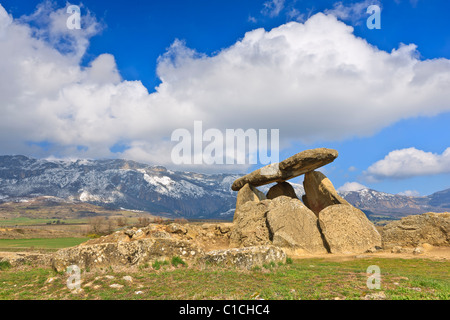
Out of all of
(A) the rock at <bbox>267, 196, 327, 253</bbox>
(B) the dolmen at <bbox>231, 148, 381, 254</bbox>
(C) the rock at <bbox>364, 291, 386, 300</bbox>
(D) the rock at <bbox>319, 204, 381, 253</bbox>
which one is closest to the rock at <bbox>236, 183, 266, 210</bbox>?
(B) the dolmen at <bbox>231, 148, 381, 254</bbox>

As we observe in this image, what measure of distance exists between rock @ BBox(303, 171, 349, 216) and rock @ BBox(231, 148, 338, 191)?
5.42 ft

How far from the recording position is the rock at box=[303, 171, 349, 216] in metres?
38.2

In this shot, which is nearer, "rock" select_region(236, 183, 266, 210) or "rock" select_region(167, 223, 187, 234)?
"rock" select_region(167, 223, 187, 234)

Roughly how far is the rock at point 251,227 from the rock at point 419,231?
36.7 feet

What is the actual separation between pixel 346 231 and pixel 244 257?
58.8 feet

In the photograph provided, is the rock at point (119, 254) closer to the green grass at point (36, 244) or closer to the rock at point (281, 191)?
the rock at point (281, 191)

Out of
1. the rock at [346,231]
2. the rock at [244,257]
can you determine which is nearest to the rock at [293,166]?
the rock at [346,231]

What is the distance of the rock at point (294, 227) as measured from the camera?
28141 millimetres

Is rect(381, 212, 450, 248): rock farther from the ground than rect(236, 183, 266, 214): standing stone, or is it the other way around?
rect(236, 183, 266, 214): standing stone

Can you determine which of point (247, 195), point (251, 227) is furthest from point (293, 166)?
point (251, 227)

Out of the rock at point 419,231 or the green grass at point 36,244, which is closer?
the rock at point 419,231

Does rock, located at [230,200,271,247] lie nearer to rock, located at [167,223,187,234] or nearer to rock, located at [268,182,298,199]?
rock, located at [167,223,187,234]
